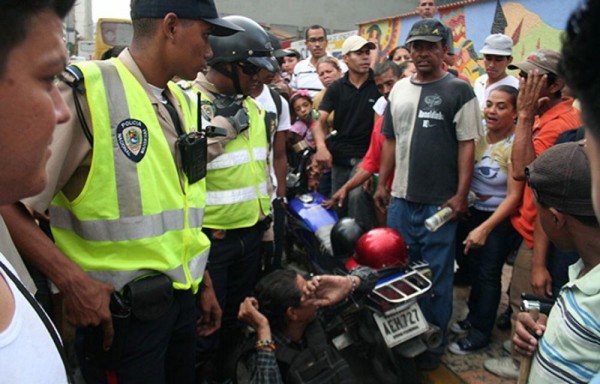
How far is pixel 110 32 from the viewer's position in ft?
35.9

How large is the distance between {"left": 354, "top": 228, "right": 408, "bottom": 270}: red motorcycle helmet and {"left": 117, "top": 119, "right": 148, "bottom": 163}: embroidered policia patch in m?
1.72

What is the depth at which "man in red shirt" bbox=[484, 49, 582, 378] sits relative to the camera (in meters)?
2.55

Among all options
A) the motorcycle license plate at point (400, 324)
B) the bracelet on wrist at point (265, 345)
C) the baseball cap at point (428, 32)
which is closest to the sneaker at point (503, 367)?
the motorcycle license plate at point (400, 324)

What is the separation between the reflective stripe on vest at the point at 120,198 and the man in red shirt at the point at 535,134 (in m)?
1.91

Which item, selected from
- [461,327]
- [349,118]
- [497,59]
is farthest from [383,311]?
[497,59]

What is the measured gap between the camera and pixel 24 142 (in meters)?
0.85

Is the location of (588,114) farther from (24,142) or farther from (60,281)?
(60,281)

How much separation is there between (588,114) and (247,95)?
232 cm

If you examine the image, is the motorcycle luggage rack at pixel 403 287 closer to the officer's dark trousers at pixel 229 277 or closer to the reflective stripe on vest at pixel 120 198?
the officer's dark trousers at pixel 229 277

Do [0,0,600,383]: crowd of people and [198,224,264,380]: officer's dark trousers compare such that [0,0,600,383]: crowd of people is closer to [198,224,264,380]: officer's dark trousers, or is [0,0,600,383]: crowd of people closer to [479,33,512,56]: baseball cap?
[198,224,264,380]: officer's dark trousers

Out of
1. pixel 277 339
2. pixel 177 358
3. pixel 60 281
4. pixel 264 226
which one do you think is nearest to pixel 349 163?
pixel 264 226

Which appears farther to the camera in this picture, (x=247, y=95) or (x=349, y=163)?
(x=349, y=163)

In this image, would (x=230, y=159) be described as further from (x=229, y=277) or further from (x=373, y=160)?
(x=373, y=160)

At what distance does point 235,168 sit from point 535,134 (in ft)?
5.70
